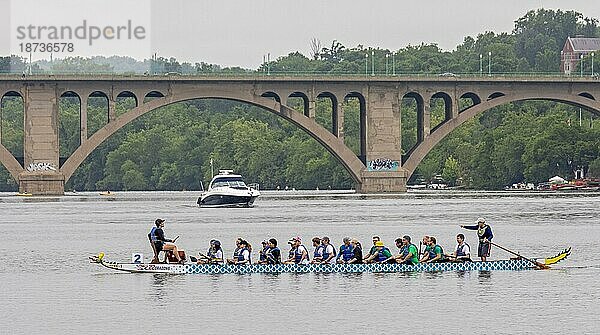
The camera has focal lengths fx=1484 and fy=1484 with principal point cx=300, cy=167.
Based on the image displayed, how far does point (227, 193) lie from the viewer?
104m

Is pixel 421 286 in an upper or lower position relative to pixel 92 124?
lower

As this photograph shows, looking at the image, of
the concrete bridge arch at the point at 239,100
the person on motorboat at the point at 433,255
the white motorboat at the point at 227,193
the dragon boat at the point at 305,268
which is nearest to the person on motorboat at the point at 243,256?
the dragon boat at the point at 305,268

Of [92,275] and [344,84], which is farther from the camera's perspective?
[344,84]

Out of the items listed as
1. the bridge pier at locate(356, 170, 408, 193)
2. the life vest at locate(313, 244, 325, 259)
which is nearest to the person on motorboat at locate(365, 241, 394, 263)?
the life vest at locate(313, 244, 325, 259)

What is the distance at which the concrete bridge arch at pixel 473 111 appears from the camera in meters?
123

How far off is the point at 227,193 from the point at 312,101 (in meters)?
19.6

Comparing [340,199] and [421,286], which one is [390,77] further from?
[421,286]

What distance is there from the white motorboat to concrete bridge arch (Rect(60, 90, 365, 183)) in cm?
1483

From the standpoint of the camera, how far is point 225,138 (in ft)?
595

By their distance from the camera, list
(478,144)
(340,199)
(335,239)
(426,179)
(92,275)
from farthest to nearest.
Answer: (426,179)
(478,144)
(340,199)
(335,239)
(92,275)

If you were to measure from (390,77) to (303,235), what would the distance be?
190 ft

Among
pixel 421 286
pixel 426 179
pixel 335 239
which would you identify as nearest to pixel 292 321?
pixel 421 286

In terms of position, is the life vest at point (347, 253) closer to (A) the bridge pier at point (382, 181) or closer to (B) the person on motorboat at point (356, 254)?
(B) the person on motorboat at point (356, 254)

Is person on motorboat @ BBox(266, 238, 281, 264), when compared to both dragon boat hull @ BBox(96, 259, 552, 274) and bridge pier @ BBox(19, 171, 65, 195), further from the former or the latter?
bridge pier @ BBox(19, 171, 65, 195)
